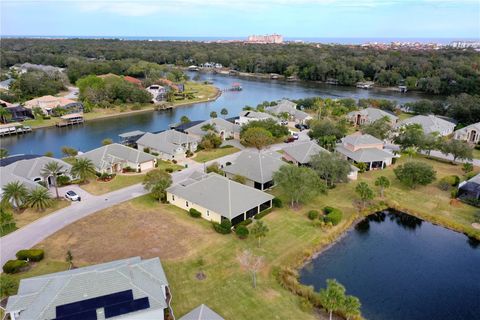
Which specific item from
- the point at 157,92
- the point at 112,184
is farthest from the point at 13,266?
the point at 157,92

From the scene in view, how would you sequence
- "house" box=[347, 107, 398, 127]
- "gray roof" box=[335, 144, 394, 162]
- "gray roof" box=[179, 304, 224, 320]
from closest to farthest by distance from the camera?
"gray roof" box=[179, 304, 224, 320]
"gray roof" box=[335, 144, 394, 162]
"house" box=[347, 107, 398, 127]

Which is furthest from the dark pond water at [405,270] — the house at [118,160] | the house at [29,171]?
the house at [29,171]

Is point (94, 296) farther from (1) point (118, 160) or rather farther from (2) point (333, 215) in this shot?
(1) point (118, 160)

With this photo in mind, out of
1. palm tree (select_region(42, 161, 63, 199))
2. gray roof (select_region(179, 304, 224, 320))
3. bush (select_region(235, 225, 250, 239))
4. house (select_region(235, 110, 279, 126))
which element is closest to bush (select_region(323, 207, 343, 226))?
bush (select_region(235, 225, 250, 239))

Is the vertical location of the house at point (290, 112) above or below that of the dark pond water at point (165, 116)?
above

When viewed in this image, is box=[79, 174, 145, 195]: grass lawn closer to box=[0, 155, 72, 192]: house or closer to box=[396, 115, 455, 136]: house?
box=[0, 155, 72, 192]: house

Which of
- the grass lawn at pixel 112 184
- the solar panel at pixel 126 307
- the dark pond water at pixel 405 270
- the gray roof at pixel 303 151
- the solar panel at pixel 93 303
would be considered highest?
the solar panel at pixel 93 303

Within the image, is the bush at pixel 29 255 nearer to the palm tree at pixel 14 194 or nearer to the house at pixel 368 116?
the palm tree at pixel 14 194
